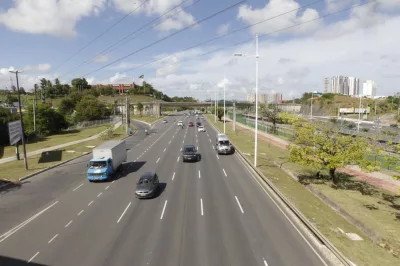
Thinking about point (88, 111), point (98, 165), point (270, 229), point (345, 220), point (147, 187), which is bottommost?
point (345, 220)

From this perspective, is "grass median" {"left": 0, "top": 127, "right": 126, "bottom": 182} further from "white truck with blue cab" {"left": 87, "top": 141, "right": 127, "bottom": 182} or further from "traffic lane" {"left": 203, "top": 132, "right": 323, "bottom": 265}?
"traffic lane" {"left": 203, "top": 132, "right": 323, "bottom": 265}

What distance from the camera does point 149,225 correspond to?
17.3 meters

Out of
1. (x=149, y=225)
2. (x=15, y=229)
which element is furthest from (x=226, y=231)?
(x=15, y=229)

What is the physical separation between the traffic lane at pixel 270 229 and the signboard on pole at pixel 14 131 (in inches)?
1158

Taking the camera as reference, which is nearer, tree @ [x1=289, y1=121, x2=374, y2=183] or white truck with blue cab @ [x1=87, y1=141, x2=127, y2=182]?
tree @ [x1=289, y1=121, x2=374, y2=183]

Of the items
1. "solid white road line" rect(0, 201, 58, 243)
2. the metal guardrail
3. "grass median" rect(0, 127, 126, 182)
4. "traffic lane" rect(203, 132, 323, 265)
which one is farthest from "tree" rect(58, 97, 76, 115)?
"traffic lane" rect(203, 132, 323, 265)

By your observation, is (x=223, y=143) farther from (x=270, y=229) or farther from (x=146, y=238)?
(x=146, y=238)

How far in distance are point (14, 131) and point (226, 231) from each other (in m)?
33.9

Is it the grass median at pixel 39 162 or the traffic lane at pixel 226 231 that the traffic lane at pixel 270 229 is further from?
the grass median at pixel 39 162

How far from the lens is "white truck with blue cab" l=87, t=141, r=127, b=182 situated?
89.7ft

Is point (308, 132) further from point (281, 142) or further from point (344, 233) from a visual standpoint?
point (281, 142)

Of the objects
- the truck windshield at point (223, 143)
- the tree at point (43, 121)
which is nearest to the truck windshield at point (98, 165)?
the truck windshield at point (223, 143)

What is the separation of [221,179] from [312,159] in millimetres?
8826

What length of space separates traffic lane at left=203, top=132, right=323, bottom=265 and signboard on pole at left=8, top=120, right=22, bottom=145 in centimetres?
2940
